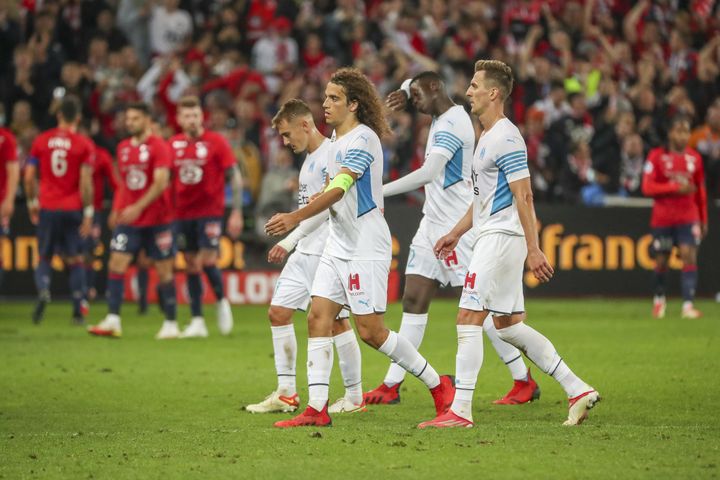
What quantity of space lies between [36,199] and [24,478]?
10420 mm

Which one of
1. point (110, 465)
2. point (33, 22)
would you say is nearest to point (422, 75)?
point (110, 465)

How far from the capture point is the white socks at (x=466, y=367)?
26.0ft

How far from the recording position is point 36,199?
644 inches

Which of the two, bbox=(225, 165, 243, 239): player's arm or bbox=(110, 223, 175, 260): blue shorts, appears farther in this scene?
bbox=(110, 223, 175, 260): blue shorts

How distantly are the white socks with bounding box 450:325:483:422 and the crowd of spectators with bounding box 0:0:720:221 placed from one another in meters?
11.5

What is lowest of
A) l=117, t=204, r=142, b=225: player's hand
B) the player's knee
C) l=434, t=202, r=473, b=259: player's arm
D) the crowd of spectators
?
the player's knee

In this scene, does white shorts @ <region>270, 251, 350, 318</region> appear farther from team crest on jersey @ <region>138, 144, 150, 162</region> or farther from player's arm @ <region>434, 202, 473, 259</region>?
team crest on jersey @ <region>138, 144, 150, 162</region>

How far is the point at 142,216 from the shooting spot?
14.9 m

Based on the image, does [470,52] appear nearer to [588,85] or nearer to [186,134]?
[588,85]

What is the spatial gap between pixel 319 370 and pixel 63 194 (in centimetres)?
888

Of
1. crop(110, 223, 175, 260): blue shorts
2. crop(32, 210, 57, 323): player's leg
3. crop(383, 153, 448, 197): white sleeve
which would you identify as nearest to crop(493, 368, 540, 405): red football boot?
crop(383, 153, 448, 197): white sleeve

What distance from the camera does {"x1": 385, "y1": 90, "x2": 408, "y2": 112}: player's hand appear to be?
957 cm

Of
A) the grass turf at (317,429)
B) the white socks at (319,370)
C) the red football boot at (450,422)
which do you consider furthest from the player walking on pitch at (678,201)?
the white socks at (319,370)

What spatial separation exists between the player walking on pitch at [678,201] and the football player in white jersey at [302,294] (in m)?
8.25
